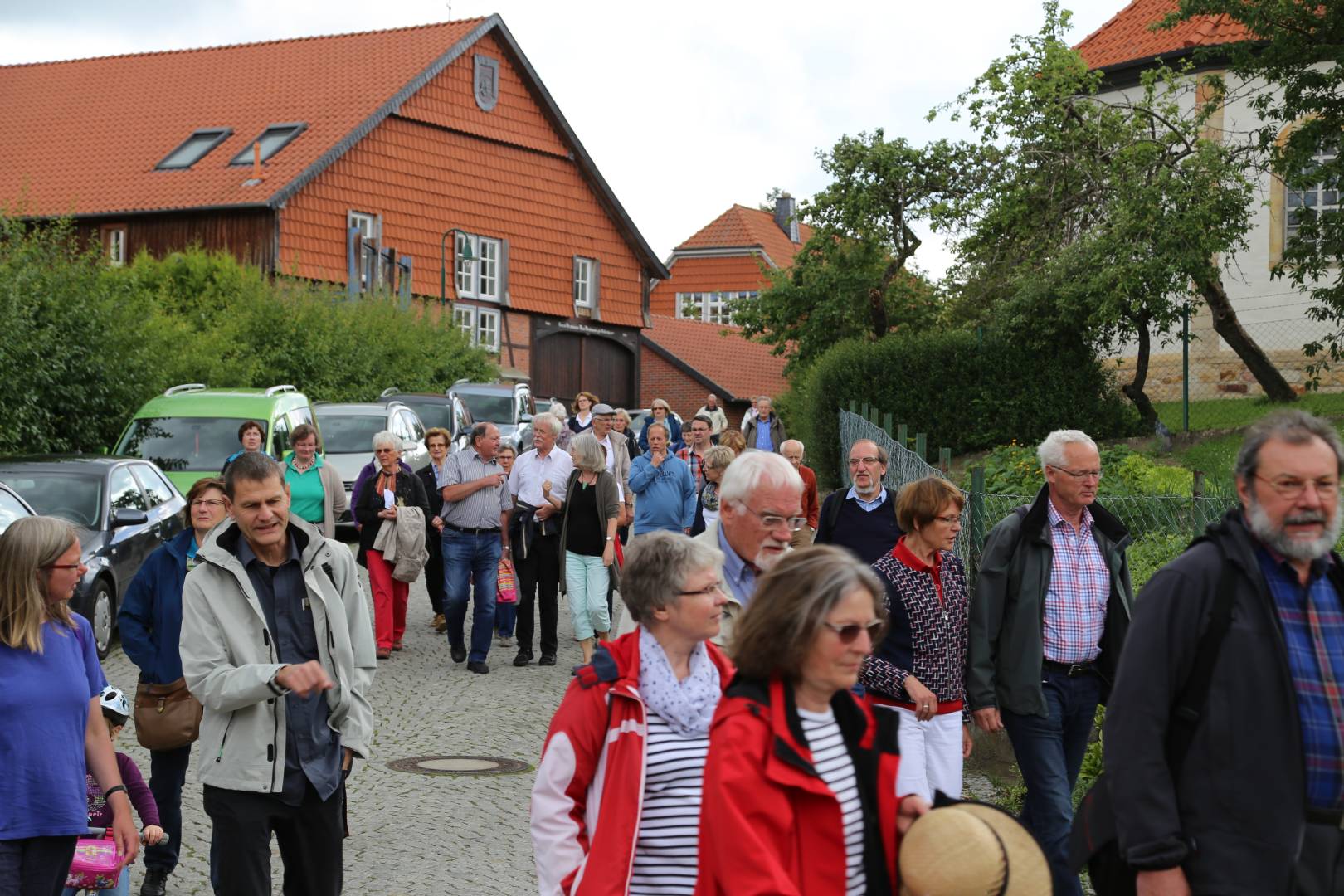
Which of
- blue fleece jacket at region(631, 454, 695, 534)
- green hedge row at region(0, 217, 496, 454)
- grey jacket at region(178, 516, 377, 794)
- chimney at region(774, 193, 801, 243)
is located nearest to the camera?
grey jacket at region(178, 516, 377, 794)

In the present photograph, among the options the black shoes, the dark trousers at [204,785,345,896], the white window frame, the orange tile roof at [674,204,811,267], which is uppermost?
the orange tile roof at [674,204,811,267]

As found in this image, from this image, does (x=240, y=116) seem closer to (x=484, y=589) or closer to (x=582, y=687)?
(x=484, y=589)

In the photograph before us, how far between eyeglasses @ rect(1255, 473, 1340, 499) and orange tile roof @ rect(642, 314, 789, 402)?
53.3 m

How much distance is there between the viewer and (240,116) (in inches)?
1670

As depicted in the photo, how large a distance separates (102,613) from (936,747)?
863 cm

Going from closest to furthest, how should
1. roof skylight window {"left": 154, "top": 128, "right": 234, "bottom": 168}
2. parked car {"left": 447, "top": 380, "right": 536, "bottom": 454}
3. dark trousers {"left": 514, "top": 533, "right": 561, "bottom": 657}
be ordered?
dark trousers {"left": 514, "top": 533, "right": 561, "bottom": 657} < parked car {"left": 447, "top": 380, "right": 536, "bottom": 454} < roof skylight window {"left": 154, "top": 128, "right": 234, "bottom": 168}

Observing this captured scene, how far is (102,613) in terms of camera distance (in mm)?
12867

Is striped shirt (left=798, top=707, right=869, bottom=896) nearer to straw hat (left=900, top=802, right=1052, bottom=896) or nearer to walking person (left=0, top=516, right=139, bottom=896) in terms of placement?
straw hat (left=900, top=802, right=1052, bottom=896)

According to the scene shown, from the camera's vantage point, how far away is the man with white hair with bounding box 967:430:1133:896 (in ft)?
21.3

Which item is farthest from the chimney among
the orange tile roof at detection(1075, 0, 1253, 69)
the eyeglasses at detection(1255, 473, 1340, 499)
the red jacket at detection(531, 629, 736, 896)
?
the red jacket at detection(531, 629, 736, 896)

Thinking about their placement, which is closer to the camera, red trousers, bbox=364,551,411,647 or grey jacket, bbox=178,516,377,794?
grey jacket, bbox=178,516,377,794

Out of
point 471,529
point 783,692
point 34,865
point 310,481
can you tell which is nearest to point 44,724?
point 34,865

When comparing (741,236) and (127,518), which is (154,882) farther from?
(741,236)

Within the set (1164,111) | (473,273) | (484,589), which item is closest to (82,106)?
(473,273)
